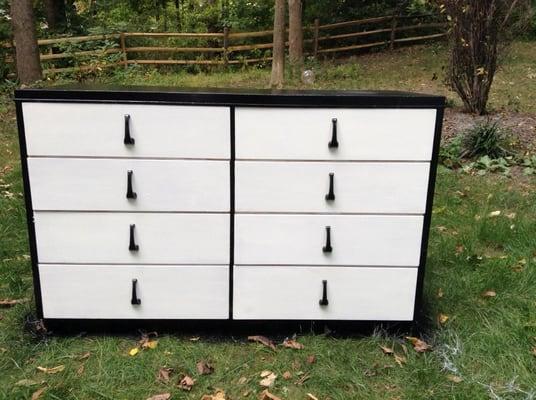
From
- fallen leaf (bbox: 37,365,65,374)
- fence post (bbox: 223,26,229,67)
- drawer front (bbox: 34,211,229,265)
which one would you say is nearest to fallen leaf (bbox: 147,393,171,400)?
fallen leaf (bbox: 37,365,65,374)

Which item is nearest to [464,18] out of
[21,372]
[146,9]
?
[21,372]

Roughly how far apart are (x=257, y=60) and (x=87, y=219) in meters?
14.5

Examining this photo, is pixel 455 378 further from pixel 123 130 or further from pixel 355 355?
pixel 123 130

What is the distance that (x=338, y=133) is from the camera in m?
2.70

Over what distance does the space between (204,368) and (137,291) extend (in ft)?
1.77

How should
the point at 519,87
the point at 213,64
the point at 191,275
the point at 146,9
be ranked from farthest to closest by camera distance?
the point at 146,9, the point at 213,64, the point at 519,87, the point at 191,275

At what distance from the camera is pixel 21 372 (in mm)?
2703

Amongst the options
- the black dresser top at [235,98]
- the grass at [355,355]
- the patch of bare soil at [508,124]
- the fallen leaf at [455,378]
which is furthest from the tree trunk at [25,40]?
the fallen leaf at [455,378]

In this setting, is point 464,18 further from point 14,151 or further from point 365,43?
point 365,43

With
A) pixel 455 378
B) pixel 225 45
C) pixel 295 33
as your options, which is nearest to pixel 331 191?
pixel 455 378

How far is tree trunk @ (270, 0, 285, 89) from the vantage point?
11680mm

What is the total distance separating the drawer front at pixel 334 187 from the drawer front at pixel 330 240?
0.05 m

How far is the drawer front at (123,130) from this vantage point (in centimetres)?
260

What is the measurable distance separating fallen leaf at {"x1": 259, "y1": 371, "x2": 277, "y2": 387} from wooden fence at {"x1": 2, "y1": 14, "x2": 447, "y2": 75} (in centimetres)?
1215
